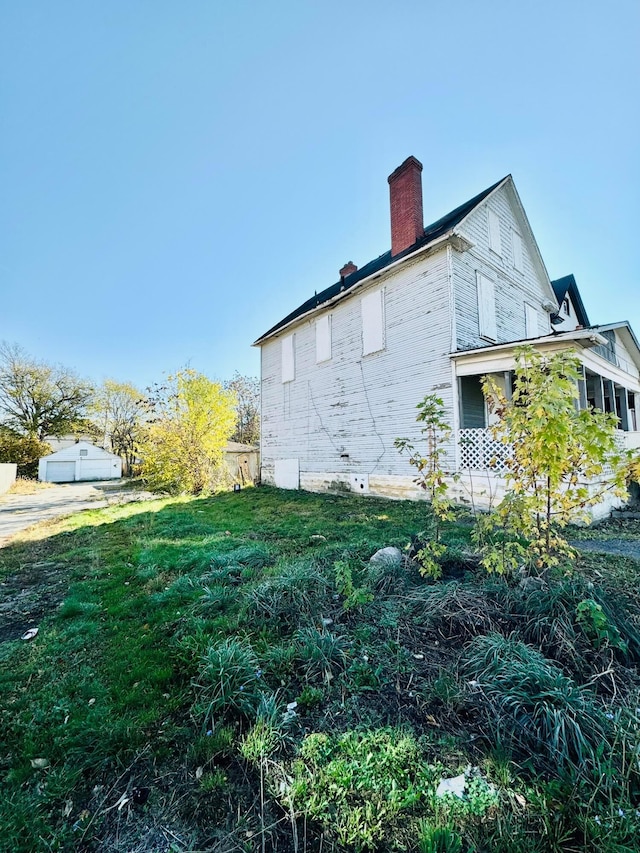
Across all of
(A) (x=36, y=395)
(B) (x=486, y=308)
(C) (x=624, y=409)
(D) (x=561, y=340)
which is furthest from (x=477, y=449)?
(A) (x=36, y=395)

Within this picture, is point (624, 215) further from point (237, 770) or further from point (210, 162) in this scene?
point (237, 770)

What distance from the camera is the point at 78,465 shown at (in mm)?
24359

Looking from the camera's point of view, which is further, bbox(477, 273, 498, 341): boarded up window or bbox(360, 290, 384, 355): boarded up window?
bbox(360, 290, 384, 355): boarded up window

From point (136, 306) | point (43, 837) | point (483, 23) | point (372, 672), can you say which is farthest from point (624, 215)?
point (136, 306)

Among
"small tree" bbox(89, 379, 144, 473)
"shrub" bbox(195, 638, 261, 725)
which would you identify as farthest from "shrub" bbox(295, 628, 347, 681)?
"small tree" bbox(89, 379, 144, 473)

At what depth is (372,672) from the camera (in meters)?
2.32

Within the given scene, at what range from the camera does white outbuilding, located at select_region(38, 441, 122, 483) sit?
23397 mm

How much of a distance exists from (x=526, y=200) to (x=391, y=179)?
5267 millimetres

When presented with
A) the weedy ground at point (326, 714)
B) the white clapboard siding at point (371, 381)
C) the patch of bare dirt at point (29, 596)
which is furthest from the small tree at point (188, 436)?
the weedy ground at point (326, 714)

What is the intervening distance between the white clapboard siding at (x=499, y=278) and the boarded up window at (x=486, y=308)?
14 cm

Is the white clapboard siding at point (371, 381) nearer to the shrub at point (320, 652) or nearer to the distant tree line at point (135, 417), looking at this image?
the distant tree line at point (135, 417)

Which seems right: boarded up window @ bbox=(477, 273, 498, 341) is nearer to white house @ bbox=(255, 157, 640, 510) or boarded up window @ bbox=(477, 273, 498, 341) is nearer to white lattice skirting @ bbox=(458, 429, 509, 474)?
white house @ bbox=(255, 157, 640, 510)

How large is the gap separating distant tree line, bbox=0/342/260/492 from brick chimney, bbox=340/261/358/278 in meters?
7.87

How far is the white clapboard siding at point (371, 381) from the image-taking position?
379 inches
